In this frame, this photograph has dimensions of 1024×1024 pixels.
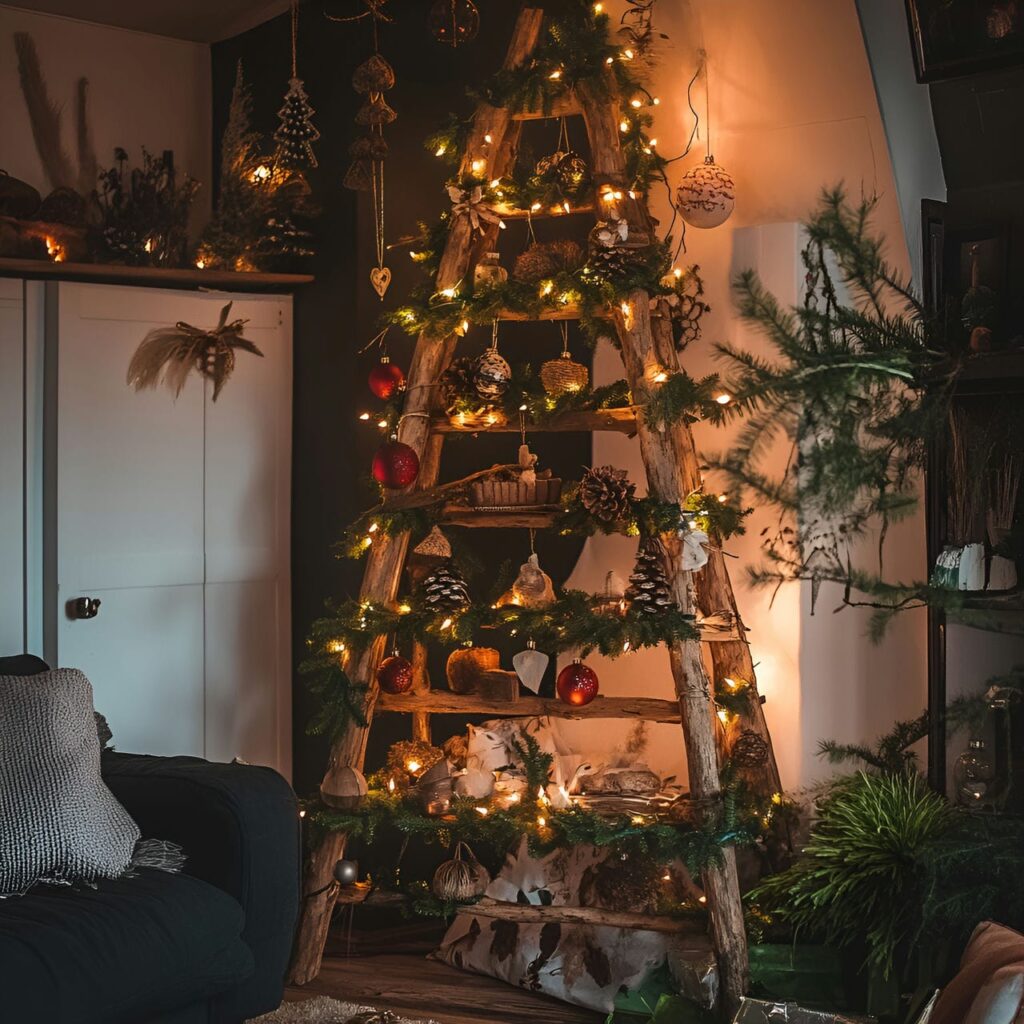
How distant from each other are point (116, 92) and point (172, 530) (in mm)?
1536

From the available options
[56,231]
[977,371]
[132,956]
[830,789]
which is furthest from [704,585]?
[56,231]

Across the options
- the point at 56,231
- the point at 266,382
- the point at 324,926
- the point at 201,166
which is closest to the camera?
the point at 324,926

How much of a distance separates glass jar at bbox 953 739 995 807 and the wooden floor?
105cm

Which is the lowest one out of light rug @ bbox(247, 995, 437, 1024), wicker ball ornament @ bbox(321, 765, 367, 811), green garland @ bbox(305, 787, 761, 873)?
light rug @ bbox(247, 995, 437, 1024)

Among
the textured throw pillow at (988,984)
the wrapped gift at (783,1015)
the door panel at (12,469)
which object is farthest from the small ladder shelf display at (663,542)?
the door panel at (12,469)

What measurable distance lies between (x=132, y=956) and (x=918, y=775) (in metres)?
1.84

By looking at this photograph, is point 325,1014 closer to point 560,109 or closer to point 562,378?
point 562,378

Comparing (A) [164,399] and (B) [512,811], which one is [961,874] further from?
(A) [164,399]

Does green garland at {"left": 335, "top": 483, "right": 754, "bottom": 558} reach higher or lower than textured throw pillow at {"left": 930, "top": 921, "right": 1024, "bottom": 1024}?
higher

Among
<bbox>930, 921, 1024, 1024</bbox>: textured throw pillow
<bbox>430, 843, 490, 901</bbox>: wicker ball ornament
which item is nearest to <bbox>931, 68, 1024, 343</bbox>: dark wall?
<bbox>930, 921, 1024, 1024</bbox>: textured throw pillow

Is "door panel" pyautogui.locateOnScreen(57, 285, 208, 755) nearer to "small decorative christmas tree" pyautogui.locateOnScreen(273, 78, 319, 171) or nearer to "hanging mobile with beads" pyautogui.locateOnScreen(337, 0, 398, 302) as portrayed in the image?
"small decorative christmas tree" pyautogui.locateOnScreen(273, 78, 319, 171)

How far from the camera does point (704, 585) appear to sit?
3354 mm

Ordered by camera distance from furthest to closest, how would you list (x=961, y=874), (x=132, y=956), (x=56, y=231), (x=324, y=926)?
(x=56, y=231) → (x=324, y=926) → (x=961, y=874) → (x=132, y=956)

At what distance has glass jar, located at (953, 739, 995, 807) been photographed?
9.36ft
